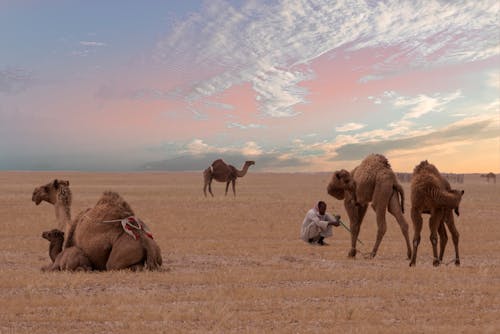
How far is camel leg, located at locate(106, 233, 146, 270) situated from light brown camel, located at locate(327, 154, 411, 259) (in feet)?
16.2

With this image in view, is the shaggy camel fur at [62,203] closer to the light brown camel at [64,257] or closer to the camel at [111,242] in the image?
the light brown camel at [64,257]

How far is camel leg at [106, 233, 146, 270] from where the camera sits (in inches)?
393

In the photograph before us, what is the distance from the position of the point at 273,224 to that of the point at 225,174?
16819 mm

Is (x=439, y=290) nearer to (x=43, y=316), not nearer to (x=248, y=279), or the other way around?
(x=248, y=279)

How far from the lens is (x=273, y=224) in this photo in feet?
70.0

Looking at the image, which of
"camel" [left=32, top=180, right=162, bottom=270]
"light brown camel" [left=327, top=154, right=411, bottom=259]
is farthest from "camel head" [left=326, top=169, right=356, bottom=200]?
"camel" [left=32, top=180, right=162, bottom=270]

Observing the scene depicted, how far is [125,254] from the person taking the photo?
32.8ft

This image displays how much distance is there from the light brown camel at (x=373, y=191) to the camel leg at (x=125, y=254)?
4946mm

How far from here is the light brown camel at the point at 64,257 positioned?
1017 centimetres

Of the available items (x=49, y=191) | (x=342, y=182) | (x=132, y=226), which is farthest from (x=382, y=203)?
(x=49, y=191)

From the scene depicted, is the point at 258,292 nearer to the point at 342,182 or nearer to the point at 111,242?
the point at 111,242

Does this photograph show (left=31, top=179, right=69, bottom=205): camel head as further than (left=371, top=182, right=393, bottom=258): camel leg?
Yes

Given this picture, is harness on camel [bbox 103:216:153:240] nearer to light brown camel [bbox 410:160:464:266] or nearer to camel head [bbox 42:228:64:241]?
camel head [bbox 42:228:64:241]

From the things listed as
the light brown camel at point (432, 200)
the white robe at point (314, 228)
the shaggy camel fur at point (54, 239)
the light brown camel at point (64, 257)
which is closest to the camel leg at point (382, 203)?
the light brown camel at point (432, 200)
